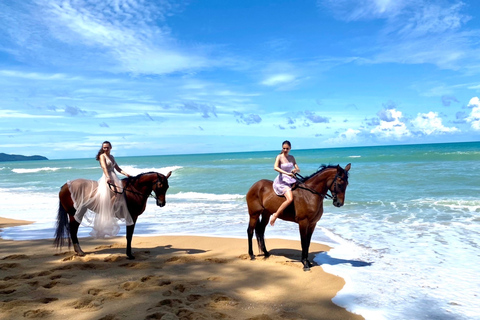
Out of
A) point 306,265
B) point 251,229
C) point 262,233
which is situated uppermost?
point 251,229

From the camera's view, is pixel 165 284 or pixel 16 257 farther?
pixel 16 257

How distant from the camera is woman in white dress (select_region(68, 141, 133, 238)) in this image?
6585 mm

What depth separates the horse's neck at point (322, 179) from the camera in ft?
19.6

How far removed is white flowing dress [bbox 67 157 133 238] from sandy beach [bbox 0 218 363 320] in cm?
58

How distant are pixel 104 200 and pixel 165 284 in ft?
8.07

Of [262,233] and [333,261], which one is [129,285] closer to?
[262,233]

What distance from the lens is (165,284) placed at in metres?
4.97

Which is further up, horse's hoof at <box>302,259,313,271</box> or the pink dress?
the pink dress

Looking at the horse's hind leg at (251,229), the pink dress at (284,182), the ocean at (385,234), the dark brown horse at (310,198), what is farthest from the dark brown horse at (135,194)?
the ocean at (385,234)

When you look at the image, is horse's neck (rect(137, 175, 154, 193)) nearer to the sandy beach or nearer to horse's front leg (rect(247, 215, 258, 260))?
the sandy beach

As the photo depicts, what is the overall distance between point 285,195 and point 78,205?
400 cm

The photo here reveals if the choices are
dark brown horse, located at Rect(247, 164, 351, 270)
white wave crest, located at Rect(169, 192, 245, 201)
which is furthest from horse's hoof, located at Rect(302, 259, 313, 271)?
white wave crest, located at Rect(169, 192, 245, 201)

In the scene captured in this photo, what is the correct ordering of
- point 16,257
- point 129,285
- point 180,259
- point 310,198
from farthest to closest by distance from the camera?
point 16,257, point 180,259, point 310,198, point 129,285

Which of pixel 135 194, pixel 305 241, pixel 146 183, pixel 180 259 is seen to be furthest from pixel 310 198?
pixel 135 194
